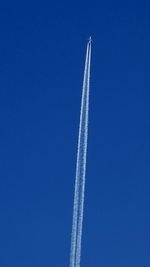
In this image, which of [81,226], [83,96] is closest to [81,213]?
[81,226]

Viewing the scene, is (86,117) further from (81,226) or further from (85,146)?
(81,226)

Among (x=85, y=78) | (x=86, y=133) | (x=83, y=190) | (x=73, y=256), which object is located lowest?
(x=73, y=256)

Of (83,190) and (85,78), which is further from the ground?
(85,78)

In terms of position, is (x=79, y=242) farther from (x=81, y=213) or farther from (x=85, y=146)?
(x=85, y=146)

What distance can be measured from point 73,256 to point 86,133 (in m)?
10.6

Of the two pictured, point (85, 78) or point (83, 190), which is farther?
point (85, 78)

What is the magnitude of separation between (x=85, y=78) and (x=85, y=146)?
23.3ft

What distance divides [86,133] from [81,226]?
802 centimetres

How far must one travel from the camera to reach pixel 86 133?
205 feet

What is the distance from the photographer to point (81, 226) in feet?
198

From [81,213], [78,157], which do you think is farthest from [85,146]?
[81,213]

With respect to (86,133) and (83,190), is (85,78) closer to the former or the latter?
(86,133)

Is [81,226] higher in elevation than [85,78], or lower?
lower

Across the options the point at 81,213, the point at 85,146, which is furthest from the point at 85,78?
the point at 81,213
